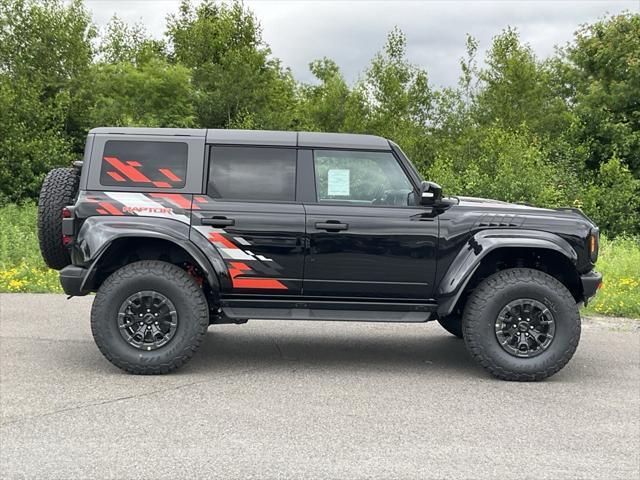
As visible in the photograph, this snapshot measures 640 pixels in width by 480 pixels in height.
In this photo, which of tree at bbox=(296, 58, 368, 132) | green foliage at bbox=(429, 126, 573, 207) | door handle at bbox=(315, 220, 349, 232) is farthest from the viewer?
tree at bbox=(296, 58, 368, 132)

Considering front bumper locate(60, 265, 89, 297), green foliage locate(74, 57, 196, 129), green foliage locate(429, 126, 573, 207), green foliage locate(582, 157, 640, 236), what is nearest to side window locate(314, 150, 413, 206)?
front bumper locate(60, 265, 89, 297)

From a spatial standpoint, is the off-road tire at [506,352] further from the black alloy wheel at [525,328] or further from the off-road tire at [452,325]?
the off-road tire at [452,325]

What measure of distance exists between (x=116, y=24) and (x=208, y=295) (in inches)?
1981

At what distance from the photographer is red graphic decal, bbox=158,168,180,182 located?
5.91 meters

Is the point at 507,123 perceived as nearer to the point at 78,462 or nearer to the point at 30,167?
the point at 30,167

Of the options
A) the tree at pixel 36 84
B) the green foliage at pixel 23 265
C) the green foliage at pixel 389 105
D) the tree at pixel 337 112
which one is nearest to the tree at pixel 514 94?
the green foliage at pixel 389 105

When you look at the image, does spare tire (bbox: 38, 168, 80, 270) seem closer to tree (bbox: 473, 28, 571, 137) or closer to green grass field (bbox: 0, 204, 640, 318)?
green grass field (bbox: 0, 204, 640, 318)

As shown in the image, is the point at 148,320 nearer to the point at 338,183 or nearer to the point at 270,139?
the point at 270,139

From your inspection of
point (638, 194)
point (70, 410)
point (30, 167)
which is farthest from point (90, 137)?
point (638, 194)

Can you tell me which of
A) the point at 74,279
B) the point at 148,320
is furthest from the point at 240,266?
the point at 74,279

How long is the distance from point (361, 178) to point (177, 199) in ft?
4.72

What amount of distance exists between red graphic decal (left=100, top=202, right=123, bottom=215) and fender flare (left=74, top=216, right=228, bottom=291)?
5 cm

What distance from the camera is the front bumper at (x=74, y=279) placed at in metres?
5.82

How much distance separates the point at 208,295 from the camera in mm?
6215
